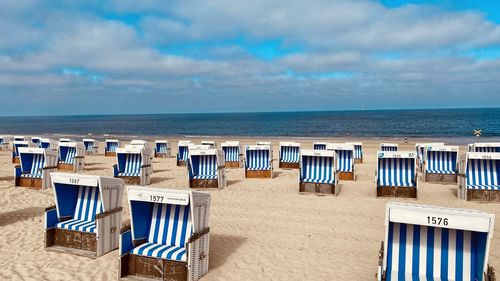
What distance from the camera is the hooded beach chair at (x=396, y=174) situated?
37.3 feet

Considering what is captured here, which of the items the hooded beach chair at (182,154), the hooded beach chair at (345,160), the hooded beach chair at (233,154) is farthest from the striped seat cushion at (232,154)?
the hooded beach chair at (345,160)

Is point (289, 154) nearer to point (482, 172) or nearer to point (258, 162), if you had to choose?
point (258, 162)

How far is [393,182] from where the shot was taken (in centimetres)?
1159

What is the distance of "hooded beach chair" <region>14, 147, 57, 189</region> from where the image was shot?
12.7 m

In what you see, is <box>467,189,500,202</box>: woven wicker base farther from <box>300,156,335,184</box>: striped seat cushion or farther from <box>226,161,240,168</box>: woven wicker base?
<box>226,161,240,168</box>: woven wicker base

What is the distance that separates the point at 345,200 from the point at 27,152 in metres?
10.3

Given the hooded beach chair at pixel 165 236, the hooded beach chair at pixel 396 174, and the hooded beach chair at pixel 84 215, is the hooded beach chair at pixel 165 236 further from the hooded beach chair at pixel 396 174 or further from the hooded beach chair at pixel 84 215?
the hooded beach chair at pixel 396 174

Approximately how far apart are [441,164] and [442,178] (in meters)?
0.57

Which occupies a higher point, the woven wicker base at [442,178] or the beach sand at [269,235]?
the woven wicker base at [442,178]

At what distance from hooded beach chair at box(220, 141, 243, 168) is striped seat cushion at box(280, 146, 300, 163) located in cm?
201

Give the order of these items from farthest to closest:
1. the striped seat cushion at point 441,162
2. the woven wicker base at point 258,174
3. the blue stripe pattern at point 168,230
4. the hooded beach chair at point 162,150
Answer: the hooded beach chair at point 162,150
the woven wicker base at point 258,174
the striped seat cushion at point 441,162
the blue stripe pattern at point 168,230

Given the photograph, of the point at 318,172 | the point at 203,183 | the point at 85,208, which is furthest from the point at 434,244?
the point at 203,183

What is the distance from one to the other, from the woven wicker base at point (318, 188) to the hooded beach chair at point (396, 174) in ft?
4.48

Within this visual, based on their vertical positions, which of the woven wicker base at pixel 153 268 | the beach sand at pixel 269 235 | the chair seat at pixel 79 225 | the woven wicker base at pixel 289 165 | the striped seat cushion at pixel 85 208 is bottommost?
the beach sand at pixel 269 235
